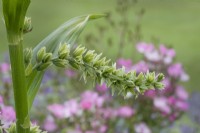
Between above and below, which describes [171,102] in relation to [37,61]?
below

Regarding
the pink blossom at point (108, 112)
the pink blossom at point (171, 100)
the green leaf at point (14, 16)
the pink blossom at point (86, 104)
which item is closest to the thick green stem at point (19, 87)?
the green leaf at point (14, 16)

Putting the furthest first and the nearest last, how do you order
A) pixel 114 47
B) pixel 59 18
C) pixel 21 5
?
pixel 59 18 → pixel 114 47 → pixel 21 5

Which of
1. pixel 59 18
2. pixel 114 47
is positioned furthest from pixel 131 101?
pixel 59 18

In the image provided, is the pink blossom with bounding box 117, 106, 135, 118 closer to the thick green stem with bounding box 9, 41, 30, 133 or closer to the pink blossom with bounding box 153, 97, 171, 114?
the pink blossom with bounding box 153, 97, 171, 114

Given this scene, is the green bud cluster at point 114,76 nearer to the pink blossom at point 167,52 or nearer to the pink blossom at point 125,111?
the pink blossom at point 125,111

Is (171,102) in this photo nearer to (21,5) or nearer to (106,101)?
(106,101)

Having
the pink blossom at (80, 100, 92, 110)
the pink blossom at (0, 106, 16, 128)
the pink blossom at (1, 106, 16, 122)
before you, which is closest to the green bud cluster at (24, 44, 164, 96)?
the pink blossom at (0, 106, 16, 128)

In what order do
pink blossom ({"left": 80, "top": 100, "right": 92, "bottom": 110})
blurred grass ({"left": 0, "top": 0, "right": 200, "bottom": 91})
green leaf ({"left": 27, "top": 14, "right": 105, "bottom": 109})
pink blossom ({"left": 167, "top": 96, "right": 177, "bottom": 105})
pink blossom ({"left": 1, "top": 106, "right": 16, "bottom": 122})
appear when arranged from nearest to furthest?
green leaf ({"left": 27, "top": 14, "right": 105, "bottom": 109})
pink blossom ({"left": 1, "top": 106, "right": 16, "bottom": 122})
pink blossom ({"left": 80, "top": 100, "right": 92, "bottom": 110})
pink blossom ({"left": 167, "top": 96, "right": 177, "bottom": 105})
blurred grass ({"left": 0, "top": 0, "right": 200, "bottom": 91})
